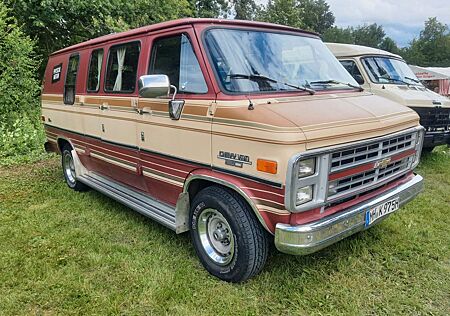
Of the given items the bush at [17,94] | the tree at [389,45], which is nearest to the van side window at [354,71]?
the bush at [17,94]

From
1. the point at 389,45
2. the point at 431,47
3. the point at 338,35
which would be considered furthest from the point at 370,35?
the point at 431,47

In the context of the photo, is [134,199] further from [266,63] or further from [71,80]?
[71,80]

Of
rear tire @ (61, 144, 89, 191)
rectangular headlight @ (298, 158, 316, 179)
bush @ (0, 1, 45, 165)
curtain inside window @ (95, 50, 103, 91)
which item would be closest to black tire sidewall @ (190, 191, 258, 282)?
rectangular headlight @ (298, 158, 316, 179)

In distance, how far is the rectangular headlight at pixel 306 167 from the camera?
2779 millimetres

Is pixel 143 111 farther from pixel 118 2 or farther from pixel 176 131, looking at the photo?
pixel 118 2

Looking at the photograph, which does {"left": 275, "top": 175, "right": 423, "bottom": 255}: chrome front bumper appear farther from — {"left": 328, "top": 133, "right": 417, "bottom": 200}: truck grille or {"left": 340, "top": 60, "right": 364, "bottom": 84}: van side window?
{"left": 340, "top": 60, "right": 364, "bottom": 84}: van side window

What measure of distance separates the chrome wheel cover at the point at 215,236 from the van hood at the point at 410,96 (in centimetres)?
495

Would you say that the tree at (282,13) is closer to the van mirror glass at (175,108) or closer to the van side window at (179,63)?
the van side window at (179,63)

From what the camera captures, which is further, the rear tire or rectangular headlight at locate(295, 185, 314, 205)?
the rear tire

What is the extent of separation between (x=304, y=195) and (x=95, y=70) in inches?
139

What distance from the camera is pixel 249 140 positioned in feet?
9.75

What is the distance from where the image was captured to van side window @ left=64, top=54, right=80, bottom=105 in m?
5.56

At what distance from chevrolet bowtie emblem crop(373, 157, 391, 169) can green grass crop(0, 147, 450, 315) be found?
39.6 inches

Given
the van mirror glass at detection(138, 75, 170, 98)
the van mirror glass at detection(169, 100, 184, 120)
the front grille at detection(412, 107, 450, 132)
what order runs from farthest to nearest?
the front grille at detection(412, 107, 450, 132) < the van mirror glass at detection(169, 100, 184, 120) < the van mirror glass at detection(138, 75, 170, 98)
